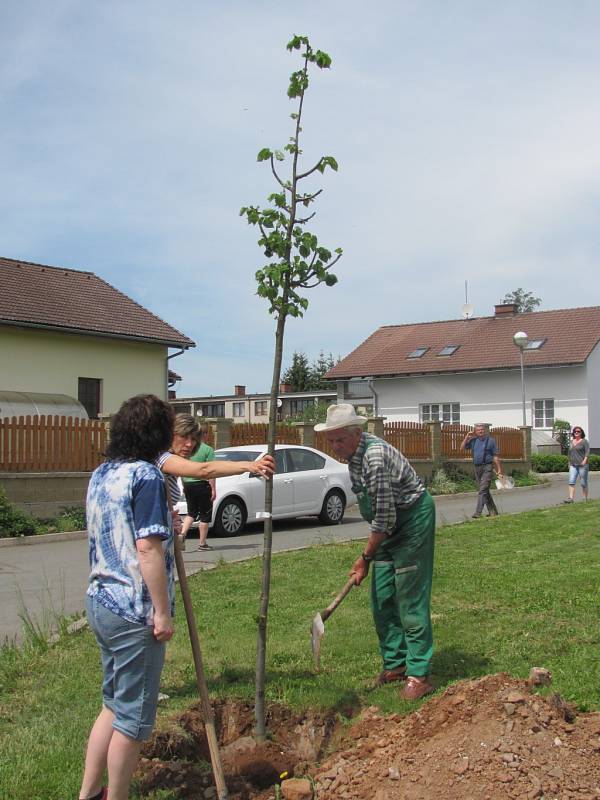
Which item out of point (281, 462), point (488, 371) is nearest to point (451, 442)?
point (281, 462)

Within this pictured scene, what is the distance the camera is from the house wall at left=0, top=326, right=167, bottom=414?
26.2 meters

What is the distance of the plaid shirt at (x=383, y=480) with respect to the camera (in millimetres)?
5129

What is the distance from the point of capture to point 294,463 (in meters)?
16.4

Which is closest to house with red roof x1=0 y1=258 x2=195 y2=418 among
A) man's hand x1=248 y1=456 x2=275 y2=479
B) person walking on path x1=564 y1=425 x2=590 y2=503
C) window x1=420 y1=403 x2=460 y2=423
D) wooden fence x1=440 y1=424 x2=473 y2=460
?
wooden fence x1=440 y1=424 x2=473 y2=460

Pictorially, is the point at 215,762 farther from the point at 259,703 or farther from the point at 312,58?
the point at 312,58

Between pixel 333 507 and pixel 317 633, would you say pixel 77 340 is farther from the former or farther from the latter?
pixel 317 633

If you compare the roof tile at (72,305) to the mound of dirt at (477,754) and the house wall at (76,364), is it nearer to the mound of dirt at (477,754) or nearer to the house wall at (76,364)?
the house wall at (76,364)

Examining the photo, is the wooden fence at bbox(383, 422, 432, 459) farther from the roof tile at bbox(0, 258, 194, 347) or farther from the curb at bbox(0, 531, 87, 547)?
the curb at bbox(0, 531, 87, 547)

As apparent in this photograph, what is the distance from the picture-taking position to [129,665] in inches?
138

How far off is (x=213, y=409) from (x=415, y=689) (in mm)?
74205

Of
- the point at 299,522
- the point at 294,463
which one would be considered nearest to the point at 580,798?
the point at 294,463

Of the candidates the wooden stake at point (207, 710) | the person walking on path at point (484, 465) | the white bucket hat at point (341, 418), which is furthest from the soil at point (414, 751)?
the person walking on path at point (484, 465)

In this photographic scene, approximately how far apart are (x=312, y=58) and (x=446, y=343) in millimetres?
41097

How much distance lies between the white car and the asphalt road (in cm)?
31
